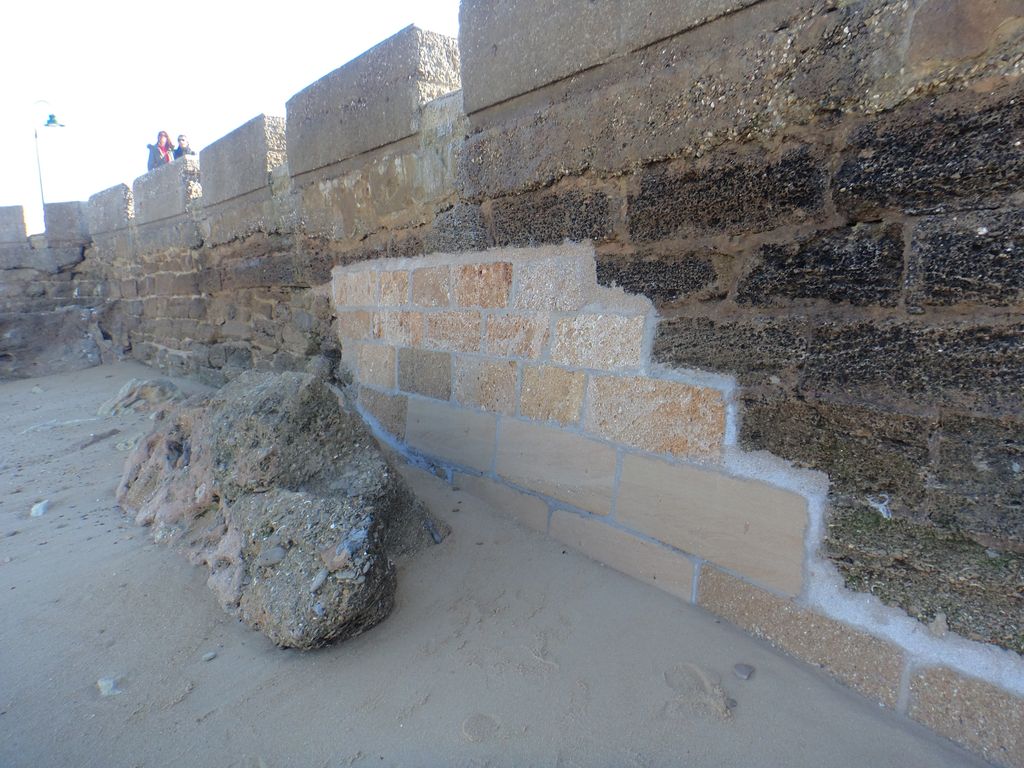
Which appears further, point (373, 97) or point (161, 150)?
point (161, 150)

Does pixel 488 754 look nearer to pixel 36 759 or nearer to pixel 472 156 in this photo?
pixel 36 759

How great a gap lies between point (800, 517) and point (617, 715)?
2.24 ft

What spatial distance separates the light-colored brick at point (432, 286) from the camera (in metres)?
2.61

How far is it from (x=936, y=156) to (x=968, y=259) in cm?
23

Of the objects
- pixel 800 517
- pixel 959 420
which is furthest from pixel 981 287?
pixel 800 517

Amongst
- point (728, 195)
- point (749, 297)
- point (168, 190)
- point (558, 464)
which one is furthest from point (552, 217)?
point (168, 190)

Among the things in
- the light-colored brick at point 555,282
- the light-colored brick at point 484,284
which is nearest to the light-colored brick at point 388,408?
the light-colored brick at point 484,284

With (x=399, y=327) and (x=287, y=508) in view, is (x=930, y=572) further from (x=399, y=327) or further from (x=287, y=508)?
(x=399, y=327)

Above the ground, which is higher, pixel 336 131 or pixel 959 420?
pixel 336 131

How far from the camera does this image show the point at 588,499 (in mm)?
2094

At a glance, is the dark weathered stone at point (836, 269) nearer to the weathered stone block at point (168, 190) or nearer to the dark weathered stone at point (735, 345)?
the dark weathered stone at point (735, 345)

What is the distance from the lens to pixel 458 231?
251 cm

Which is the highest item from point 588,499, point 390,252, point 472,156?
point 472,156

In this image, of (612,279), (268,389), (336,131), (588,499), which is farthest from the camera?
(336,131)
